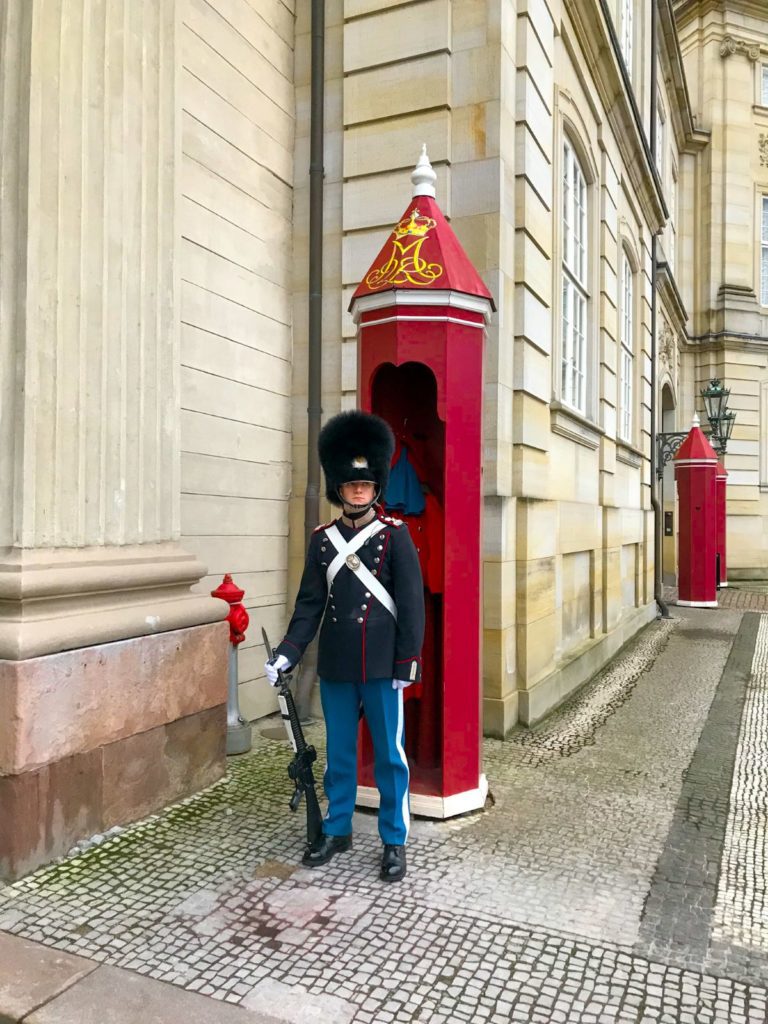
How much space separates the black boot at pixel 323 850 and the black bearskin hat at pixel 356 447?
1568mm

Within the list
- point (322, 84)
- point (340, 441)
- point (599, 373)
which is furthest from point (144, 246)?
point (599, 373)

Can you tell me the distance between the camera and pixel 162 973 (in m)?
2.76

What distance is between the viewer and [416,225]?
4195 mm

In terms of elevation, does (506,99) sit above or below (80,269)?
above

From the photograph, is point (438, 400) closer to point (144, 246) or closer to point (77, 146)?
point (144, 246)

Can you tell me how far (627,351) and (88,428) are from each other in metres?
10.0

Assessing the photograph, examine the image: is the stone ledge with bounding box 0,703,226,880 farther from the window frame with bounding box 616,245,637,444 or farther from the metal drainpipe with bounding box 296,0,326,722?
the window frame with bounding box 616,245,637,444

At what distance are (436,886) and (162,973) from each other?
1.17 m

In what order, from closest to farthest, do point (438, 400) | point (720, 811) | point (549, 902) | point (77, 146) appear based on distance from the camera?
point (549, 902) < point (77, 146) < point (438, 400) < point (720, 811)

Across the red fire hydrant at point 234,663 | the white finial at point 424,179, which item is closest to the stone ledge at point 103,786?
the red fire hydrant at point 234,663

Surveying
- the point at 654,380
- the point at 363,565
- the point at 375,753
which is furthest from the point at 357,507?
the point at 654,380

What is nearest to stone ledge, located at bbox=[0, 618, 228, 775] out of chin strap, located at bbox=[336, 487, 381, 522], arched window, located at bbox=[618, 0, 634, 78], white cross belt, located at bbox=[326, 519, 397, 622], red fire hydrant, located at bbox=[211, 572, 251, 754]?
red fire hydrant, located at bbox=[211, 572, 251, 754]

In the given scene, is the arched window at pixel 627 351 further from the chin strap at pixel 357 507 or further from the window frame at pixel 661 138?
the chin strap at pixel 357 507

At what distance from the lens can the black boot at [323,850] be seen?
3.58 meters
